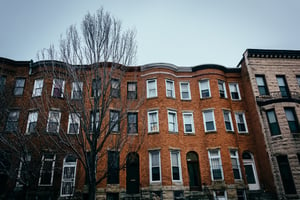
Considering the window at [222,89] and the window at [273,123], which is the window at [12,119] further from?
the window at [273,123]

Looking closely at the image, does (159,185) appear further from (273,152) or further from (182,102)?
(273,152)

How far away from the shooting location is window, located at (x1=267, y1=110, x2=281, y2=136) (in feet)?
52.5

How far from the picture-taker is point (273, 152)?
15.4 m

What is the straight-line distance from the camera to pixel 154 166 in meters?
15.2

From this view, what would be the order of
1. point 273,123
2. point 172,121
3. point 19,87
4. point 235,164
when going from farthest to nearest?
point 19,87 < point 172,121 < point 273,123 < point 235,164

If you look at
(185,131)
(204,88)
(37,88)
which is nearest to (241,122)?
(204,88)

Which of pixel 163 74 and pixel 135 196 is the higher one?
pixel 163 74

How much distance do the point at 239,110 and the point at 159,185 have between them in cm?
968

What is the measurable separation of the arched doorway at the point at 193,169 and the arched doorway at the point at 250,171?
4.07m

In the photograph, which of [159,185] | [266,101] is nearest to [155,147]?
[159,185]

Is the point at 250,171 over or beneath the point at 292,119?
beneath

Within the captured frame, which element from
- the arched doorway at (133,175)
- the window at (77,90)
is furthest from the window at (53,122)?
the arched doorway at (133,175)

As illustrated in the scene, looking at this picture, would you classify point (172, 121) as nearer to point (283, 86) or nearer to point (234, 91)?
point (234, 91)

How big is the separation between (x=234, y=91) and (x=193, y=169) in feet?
27.1
